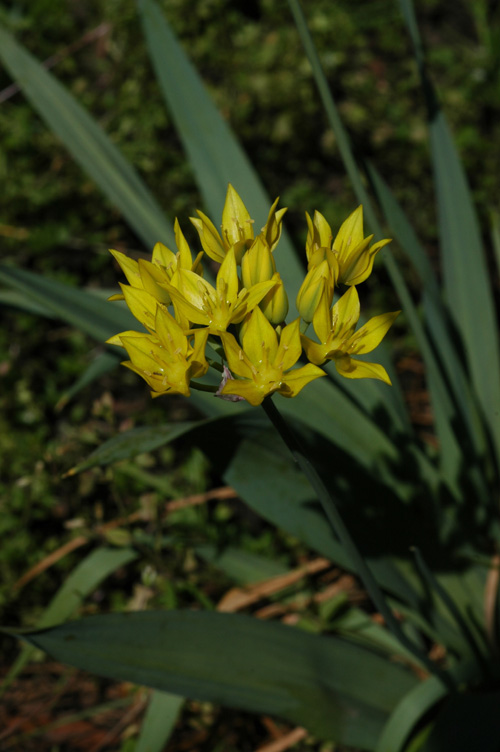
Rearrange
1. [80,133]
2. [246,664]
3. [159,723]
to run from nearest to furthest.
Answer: [246,664], [159,723], [80,133]

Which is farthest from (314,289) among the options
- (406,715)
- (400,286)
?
(406,715)

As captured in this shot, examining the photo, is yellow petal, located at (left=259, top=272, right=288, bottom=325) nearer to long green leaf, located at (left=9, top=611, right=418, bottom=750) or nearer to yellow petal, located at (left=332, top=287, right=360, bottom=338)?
yellow petal, located at (left=332, top=287, right=360, bottom=338)

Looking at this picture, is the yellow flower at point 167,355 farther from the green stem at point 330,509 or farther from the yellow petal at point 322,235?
the yellow petal at point 322,235

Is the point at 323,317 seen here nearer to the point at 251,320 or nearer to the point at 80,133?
the point at 251,320

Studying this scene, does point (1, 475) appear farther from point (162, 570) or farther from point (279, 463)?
point (279, 463)

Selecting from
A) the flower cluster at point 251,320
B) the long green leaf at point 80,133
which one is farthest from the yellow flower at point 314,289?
the long green leaf at point 80,133
